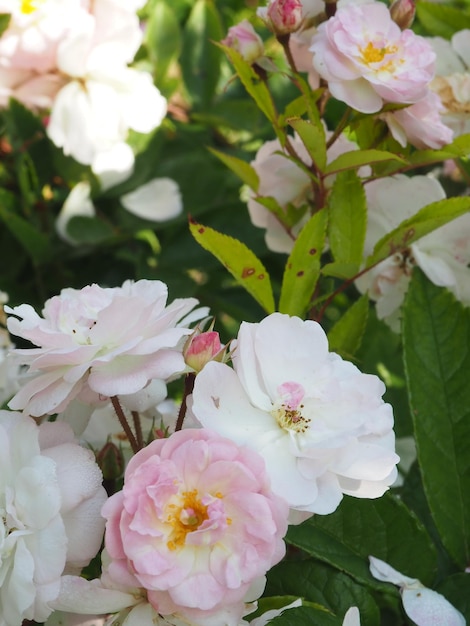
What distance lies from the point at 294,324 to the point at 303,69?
261 mm

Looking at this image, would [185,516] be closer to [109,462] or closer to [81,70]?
[109,462]

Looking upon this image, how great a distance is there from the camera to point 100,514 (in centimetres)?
40

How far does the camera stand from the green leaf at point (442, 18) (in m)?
0.79

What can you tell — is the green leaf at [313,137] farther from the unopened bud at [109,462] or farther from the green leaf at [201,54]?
the green leaf at [201,54]

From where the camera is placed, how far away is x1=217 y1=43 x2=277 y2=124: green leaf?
1.83 feet

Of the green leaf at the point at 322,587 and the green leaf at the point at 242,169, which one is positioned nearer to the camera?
the green leaf at the point at 322,587

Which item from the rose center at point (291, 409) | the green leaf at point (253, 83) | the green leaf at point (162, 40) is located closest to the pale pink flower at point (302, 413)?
the rose center at point (291, 409)

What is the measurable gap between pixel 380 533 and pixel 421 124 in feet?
0.86

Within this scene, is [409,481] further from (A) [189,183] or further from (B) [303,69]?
(A) [189,183]

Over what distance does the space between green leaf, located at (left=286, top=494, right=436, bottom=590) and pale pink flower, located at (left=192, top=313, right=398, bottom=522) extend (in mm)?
107

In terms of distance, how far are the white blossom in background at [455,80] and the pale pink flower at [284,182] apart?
0.10 m

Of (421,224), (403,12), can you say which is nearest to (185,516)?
(421,224)

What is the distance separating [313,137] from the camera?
52 centimetres

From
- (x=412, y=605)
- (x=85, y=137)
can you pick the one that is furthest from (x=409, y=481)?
(x=85, y=137)
